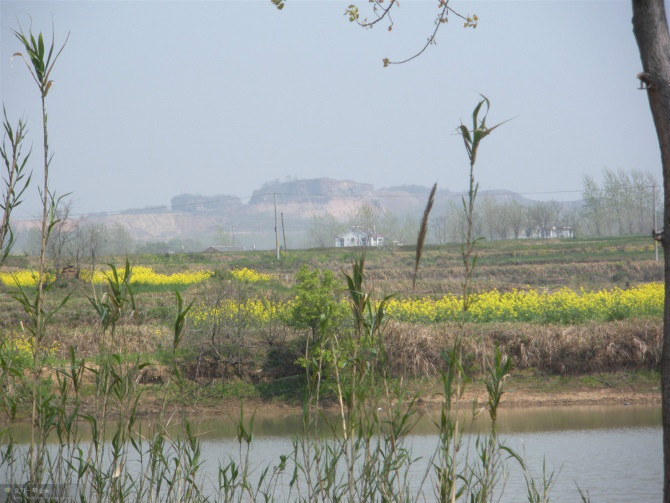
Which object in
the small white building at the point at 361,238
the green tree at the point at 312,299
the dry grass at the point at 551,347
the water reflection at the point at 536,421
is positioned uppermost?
the small white building at the point at 361,238

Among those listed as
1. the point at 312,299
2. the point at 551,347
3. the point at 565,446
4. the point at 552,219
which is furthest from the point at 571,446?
the point at 552,219

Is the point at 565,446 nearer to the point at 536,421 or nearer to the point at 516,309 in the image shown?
the point at 536,421

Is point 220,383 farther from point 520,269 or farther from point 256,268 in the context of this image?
point 520,269

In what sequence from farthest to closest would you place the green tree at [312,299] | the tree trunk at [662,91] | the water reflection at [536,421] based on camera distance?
1. the green tree at [312,299]
2. the water reflection at [536,421]
3. the tree trunk at [662,91]

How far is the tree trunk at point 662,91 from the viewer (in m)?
4.02

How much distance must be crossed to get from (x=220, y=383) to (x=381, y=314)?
37.5ft

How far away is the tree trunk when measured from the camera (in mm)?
4020

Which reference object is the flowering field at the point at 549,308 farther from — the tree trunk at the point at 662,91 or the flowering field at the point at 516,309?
the tree trunk at the point at 662,91

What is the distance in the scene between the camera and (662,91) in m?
4.10

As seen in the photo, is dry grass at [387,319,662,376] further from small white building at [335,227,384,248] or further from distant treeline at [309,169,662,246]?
distant treeline at [309,169,662,246]

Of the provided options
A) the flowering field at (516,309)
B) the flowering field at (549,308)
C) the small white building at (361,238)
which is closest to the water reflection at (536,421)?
the flowering field at (516,309)

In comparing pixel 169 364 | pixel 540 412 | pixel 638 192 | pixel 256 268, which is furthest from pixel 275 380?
pixel 638 192

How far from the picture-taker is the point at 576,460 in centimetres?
1009

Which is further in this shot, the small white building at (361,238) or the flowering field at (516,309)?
the flowering field at (516,309)
